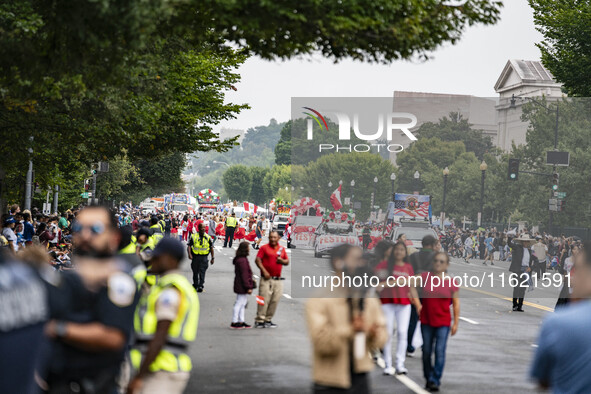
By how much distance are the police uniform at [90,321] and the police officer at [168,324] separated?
872mm

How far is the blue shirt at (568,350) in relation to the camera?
4.81 metres

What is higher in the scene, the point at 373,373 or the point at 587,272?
the point at 587,272

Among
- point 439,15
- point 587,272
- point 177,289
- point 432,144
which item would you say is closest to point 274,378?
point 439,15

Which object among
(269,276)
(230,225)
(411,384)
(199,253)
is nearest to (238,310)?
(269,276)

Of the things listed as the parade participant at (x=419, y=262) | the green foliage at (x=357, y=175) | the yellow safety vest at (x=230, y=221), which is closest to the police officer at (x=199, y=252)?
the green foliage at (x=357, y=175)

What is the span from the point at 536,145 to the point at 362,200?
93.1 feet

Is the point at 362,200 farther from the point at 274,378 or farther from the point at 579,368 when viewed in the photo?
the point at 579,368

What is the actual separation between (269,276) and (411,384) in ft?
19.8

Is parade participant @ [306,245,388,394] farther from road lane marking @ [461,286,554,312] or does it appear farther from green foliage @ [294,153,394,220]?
road lane marking @ [461,286,554,312]

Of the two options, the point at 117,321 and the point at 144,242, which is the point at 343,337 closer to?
the point at 117,321

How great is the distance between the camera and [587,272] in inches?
202

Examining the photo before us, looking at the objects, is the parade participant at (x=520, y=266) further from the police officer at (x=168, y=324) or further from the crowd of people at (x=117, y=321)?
the police officer at (x=168, y=324)

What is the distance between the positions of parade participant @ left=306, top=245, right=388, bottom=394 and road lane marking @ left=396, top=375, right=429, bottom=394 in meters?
4.59

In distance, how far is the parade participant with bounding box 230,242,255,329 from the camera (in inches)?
664
